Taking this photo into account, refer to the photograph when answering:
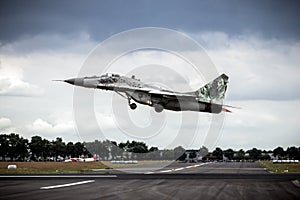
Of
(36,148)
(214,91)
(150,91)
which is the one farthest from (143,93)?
(36,148)

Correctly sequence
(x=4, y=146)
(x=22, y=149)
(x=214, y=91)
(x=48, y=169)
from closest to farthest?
(x=214, y=91)
(x=48, y=169)
(x=4, y=146)
(x=22, y=149)

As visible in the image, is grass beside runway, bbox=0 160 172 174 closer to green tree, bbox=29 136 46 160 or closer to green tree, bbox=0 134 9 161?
green tree, bbox=0 134 9 161

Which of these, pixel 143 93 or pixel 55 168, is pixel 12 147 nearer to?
pixel 55 168

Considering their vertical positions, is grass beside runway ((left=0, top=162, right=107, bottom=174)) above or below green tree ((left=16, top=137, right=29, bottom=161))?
below

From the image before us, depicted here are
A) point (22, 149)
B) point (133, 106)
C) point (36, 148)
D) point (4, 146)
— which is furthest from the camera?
point (36, 148)

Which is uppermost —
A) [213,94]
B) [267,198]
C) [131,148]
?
[213,94]

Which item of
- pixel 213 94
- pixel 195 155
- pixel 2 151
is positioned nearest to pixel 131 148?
pixel 213 94

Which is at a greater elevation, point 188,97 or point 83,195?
point 188,97

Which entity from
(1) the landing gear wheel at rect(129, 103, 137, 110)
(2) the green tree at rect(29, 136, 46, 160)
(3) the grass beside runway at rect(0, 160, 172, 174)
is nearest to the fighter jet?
(1) the landing gear wheel at rect(129, 103, 137, 110)

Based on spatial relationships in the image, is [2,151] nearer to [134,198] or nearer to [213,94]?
[213,94]

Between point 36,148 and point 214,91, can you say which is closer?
point 214,91

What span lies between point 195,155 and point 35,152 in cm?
6884

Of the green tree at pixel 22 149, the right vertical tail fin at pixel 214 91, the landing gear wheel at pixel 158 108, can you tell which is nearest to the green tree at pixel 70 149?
the green tree at pixel 22 149

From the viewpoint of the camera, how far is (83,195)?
22.3 m
